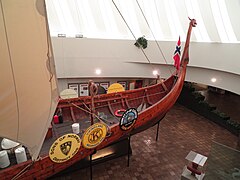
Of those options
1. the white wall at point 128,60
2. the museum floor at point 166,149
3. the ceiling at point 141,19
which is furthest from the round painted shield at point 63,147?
the white wall at point 128,60

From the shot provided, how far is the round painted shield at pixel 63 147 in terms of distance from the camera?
2.90m

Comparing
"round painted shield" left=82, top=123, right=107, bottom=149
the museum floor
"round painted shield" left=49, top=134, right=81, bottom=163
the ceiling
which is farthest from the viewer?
the ceiling

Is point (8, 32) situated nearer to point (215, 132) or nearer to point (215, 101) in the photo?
point (215, 132)

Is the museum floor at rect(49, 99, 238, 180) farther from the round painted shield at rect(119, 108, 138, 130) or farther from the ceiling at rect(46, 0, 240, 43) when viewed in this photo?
the ceiling at rect(46, 0, 240, 43)

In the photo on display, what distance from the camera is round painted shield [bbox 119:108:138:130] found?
400 cm

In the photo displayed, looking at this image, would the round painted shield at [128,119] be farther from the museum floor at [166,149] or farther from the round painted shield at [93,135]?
the museum floor at [166,149]

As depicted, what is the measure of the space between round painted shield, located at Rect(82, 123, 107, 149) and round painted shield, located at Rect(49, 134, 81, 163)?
16 centimetres

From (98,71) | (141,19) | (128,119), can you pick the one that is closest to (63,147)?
(128,119)

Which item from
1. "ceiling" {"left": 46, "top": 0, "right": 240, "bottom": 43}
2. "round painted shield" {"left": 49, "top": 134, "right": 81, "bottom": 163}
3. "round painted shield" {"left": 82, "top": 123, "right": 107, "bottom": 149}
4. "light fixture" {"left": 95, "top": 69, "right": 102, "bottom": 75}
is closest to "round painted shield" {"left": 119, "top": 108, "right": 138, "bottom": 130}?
"round painted shield" {"left": 82, "top": 123, "right": 107, "bottom": 149}

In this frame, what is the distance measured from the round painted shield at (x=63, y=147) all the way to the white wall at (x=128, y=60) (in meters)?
5.12

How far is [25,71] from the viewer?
1.74 metres

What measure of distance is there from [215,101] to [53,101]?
1008 cm

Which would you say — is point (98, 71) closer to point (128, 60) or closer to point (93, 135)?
point (128, 60)

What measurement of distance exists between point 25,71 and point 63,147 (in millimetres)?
1647
